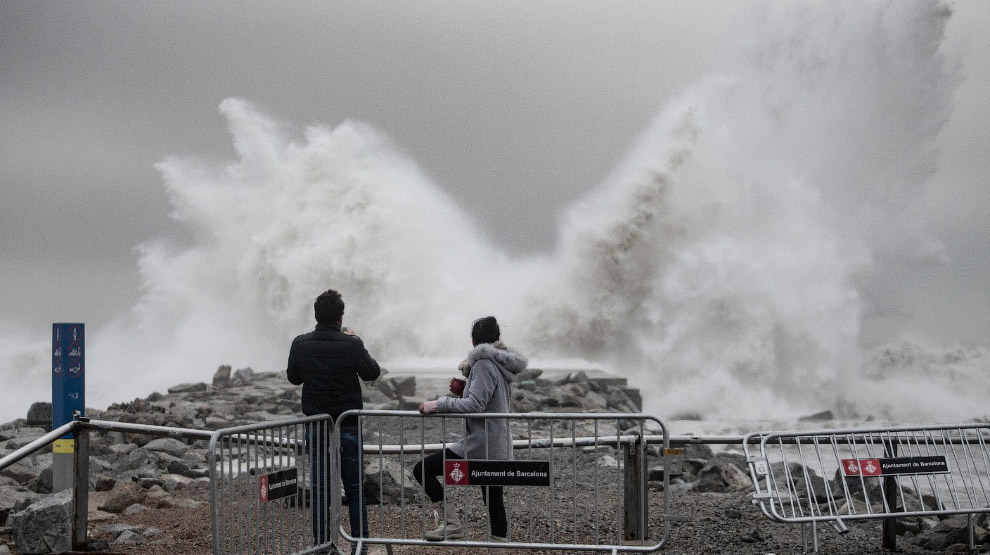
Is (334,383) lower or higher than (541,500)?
higher

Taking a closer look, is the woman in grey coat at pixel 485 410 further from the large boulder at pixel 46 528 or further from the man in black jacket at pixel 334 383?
the large boulder at pixel 46 528

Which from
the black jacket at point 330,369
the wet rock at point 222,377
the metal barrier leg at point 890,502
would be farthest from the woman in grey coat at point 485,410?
the wet rock at point 222,377

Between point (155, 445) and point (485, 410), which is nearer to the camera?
point (485, 410)

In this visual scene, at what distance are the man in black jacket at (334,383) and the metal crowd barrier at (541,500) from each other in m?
0.12

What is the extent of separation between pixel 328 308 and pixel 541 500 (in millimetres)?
2477

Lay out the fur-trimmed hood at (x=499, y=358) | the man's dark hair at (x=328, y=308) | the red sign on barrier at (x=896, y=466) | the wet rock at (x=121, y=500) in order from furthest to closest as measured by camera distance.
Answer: the wet rock at (x=121, y=500), the red sign on barrier at (x=896, y=466), the man's dark hair at (x=328, y=308), the fur-trimmed hood at (x=499, y=358)

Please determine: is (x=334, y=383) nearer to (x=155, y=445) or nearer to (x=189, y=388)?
(x=155, y=445)

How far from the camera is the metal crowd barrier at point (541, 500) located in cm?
625

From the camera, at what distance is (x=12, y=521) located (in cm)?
769

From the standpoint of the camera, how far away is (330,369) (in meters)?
6.63

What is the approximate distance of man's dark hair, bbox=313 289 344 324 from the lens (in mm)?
6691

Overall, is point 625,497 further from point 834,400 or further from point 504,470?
point 834,400

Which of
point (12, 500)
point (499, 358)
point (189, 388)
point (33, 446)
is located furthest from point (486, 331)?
point (189, 388)

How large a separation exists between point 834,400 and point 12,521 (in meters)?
35.2
